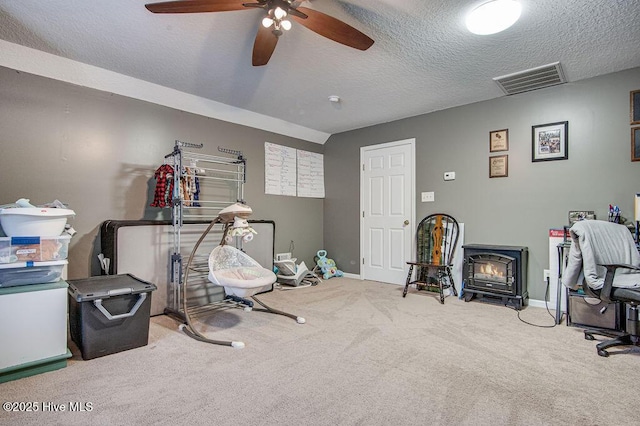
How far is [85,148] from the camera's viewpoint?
316 cm

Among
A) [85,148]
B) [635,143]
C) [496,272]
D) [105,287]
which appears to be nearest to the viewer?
[105,287]

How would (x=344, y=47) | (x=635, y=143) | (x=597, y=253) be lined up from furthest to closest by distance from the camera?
(x=635, y=143), (x=344, y=47), (x=597, y=253)

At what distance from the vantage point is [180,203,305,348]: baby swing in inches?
104

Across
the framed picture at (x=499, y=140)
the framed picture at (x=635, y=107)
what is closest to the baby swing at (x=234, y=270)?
the framed picture at (x=499, y=140)

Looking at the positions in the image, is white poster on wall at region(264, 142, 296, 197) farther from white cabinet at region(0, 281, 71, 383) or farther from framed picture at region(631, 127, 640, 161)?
framed picture at region(631, 127, 640, 161)

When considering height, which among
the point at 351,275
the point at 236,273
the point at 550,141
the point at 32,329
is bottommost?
the point at 351,275

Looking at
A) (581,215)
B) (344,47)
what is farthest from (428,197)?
(344,47)

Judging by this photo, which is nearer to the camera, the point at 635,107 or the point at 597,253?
the point at 597,253

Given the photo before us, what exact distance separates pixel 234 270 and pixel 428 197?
2779 mm

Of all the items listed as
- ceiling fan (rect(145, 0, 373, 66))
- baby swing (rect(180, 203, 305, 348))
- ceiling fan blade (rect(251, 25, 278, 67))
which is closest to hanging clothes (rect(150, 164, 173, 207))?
baby swing (rect(180, 203, 305, 348))

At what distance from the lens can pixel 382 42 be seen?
2.59 meters

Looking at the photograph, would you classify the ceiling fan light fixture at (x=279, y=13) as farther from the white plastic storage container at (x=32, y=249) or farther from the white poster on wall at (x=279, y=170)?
the white poster on wall at (x=279, y=170)

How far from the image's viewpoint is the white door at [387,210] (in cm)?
462

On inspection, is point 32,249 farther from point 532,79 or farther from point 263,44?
point 532,79
